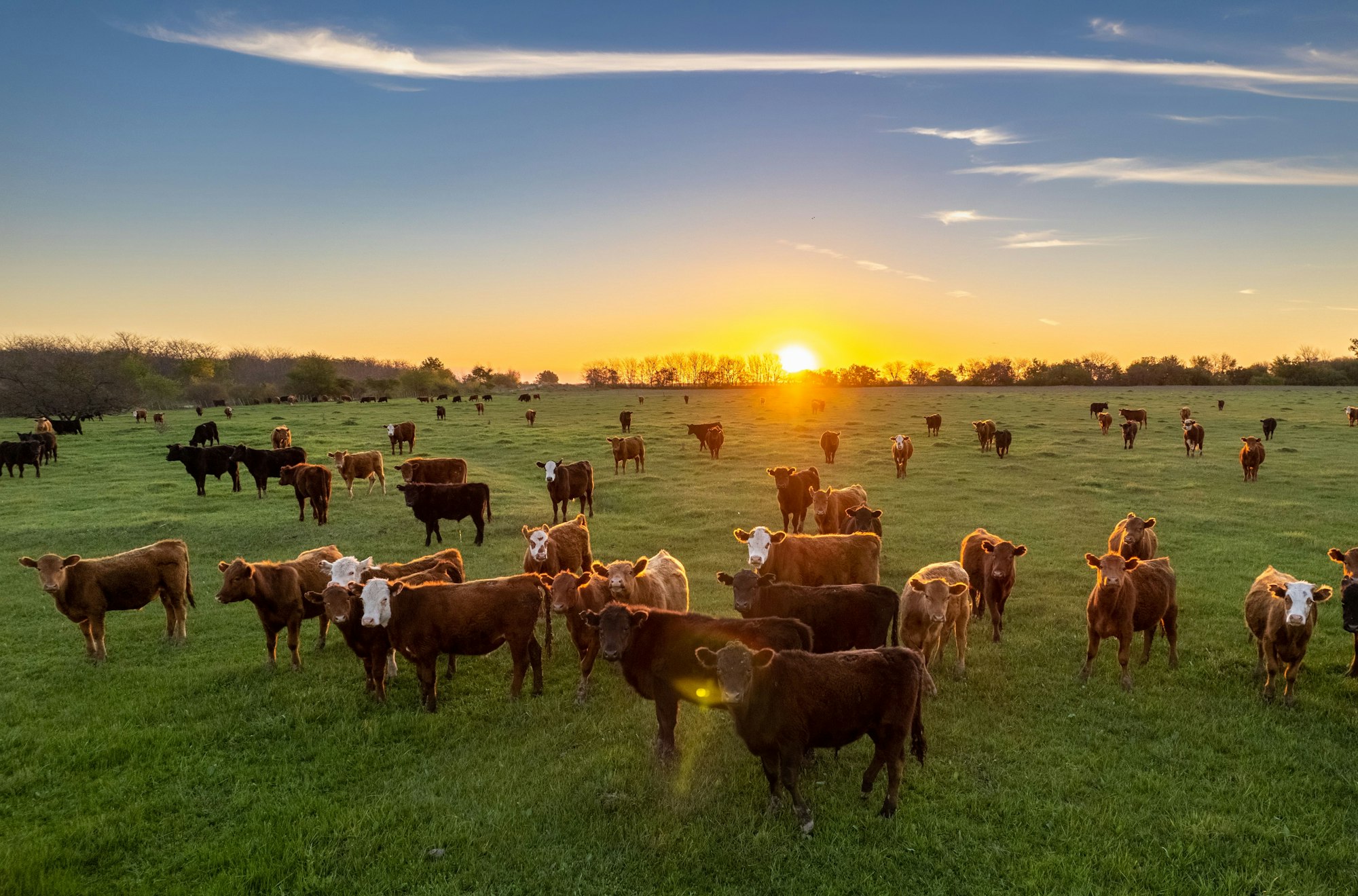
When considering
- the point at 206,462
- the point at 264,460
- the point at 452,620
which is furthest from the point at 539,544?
the point at 206,462

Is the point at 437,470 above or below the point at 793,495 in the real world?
above

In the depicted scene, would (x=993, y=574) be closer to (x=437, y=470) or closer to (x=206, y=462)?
(x=437, y=470)

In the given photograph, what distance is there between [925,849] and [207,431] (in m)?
40.5

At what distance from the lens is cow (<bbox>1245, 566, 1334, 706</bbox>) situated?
6844 mm

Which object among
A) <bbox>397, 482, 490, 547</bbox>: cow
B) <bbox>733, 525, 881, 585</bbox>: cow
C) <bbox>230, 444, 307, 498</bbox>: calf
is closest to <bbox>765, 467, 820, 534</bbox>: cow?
<bbox>733, 525, 881, 585</bbox>: cow

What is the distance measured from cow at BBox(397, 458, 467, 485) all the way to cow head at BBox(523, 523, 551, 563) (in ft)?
37.3

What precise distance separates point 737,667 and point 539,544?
604 centimetres

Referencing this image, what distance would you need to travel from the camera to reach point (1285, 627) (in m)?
7.01

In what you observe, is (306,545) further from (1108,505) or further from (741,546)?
(1108,505)

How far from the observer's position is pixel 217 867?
4.92 meters

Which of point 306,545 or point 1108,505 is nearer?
point 306,545

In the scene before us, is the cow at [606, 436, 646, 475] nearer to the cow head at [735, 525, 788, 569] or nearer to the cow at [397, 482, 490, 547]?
the cow at [397, 482, 490, 547]

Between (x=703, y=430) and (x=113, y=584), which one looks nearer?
(x=113, y=584)

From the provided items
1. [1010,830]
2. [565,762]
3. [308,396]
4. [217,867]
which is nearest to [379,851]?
[217,867]
